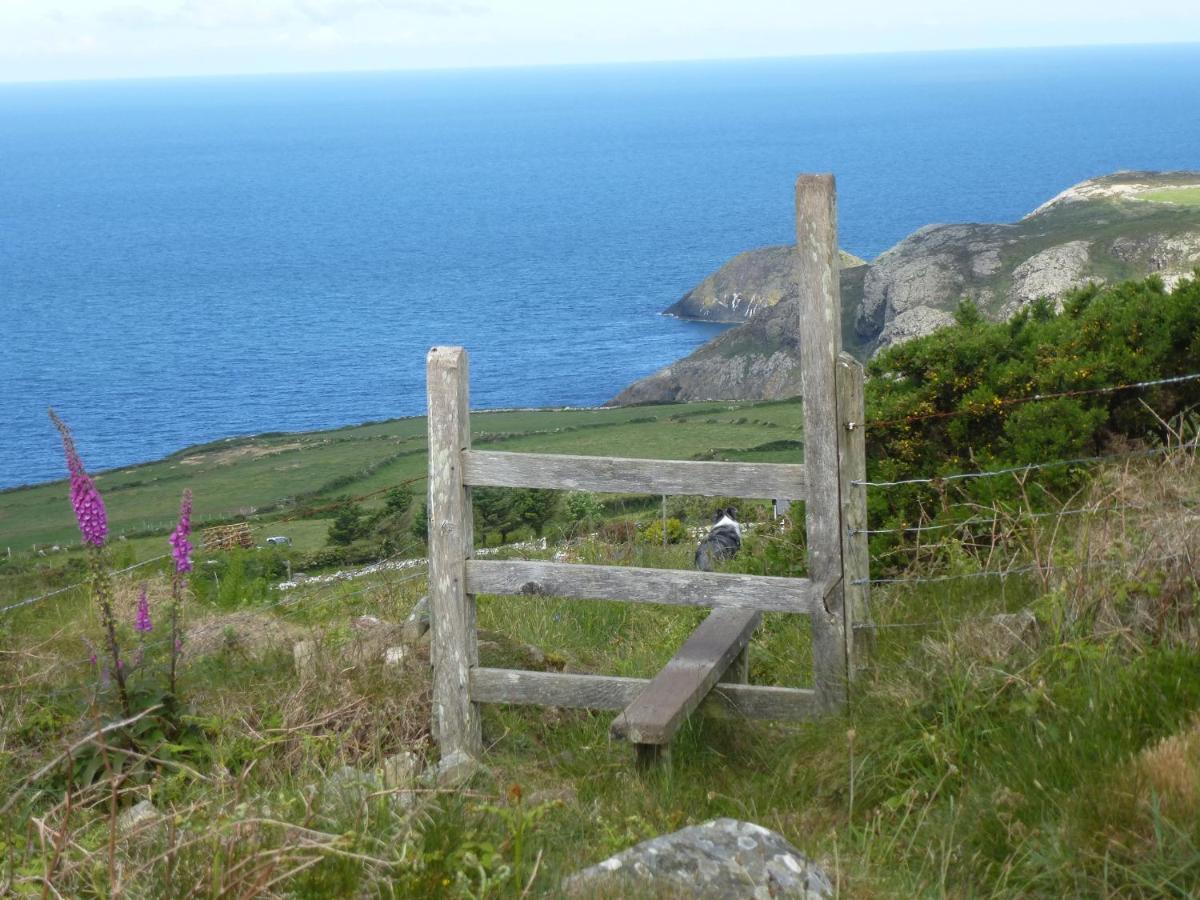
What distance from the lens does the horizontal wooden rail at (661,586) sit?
592cm

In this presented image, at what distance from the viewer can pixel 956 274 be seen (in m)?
90.1

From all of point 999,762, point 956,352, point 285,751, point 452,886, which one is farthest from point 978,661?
point 956,352

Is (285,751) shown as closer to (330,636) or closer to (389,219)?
(330,636)

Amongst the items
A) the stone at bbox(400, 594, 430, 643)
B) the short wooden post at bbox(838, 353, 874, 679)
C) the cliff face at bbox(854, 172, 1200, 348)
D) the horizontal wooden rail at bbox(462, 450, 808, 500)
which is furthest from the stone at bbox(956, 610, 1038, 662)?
the cliff face at bbox(854, 172, 1200, 348)

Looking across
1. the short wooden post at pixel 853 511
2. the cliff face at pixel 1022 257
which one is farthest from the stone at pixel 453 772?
the cliff face at pixel 1022 257

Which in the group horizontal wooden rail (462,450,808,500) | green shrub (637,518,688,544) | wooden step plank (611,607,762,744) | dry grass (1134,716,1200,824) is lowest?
green shrub (637,518,688,544)

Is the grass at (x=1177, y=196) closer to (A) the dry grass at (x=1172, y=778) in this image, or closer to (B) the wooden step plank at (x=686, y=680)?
(B) the wooden step plank at (x=686, y=680)

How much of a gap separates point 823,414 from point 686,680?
1.27 meters

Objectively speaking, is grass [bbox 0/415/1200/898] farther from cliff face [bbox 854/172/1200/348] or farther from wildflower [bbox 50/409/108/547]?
cliff face [bbox 854/172/1200/348]

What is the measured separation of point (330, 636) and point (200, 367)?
108m

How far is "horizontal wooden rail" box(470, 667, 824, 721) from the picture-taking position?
595 centimetres

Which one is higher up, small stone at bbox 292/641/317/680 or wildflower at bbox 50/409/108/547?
wildflower at bbox 50/409/108/547

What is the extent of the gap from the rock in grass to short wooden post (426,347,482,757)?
2.58m

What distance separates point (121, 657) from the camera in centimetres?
649
